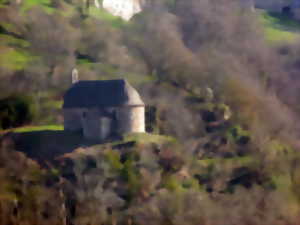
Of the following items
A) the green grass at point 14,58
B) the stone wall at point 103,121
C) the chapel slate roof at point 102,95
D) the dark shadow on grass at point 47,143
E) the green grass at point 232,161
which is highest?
the green grass at point 14,58

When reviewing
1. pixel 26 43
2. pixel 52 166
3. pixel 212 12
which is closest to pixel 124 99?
pixel 52 166

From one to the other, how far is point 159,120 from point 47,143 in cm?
485

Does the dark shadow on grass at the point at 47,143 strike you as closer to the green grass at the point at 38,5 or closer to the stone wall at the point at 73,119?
the stone wall at the point at 73,119

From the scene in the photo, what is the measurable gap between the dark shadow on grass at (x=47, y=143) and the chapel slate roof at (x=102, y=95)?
44.7 inches

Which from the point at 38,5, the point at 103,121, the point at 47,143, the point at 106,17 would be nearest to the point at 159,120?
the point at 103,121

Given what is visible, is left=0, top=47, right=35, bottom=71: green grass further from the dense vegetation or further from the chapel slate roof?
the chapel slate roof

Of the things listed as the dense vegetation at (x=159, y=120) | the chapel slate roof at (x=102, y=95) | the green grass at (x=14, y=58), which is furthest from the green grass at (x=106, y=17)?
the chapel slate roof at (x=102, y=95)

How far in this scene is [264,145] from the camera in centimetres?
2127

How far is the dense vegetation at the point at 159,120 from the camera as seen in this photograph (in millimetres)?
16266

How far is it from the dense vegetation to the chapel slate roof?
4.04 feet

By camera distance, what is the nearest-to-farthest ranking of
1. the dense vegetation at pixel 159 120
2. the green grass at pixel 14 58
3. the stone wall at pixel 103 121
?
the dense vegetation at pixel 159 120 → the stone wall at pixel 103 121 → the green grass at pixel 14 58

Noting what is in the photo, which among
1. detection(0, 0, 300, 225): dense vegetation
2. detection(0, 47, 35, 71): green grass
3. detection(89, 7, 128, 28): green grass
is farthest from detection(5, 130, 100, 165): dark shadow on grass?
detection(89, 7, 128, 28): green grass

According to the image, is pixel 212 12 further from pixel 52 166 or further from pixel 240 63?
pixel 52 166

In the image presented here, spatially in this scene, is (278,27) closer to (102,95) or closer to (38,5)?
(38,5)
